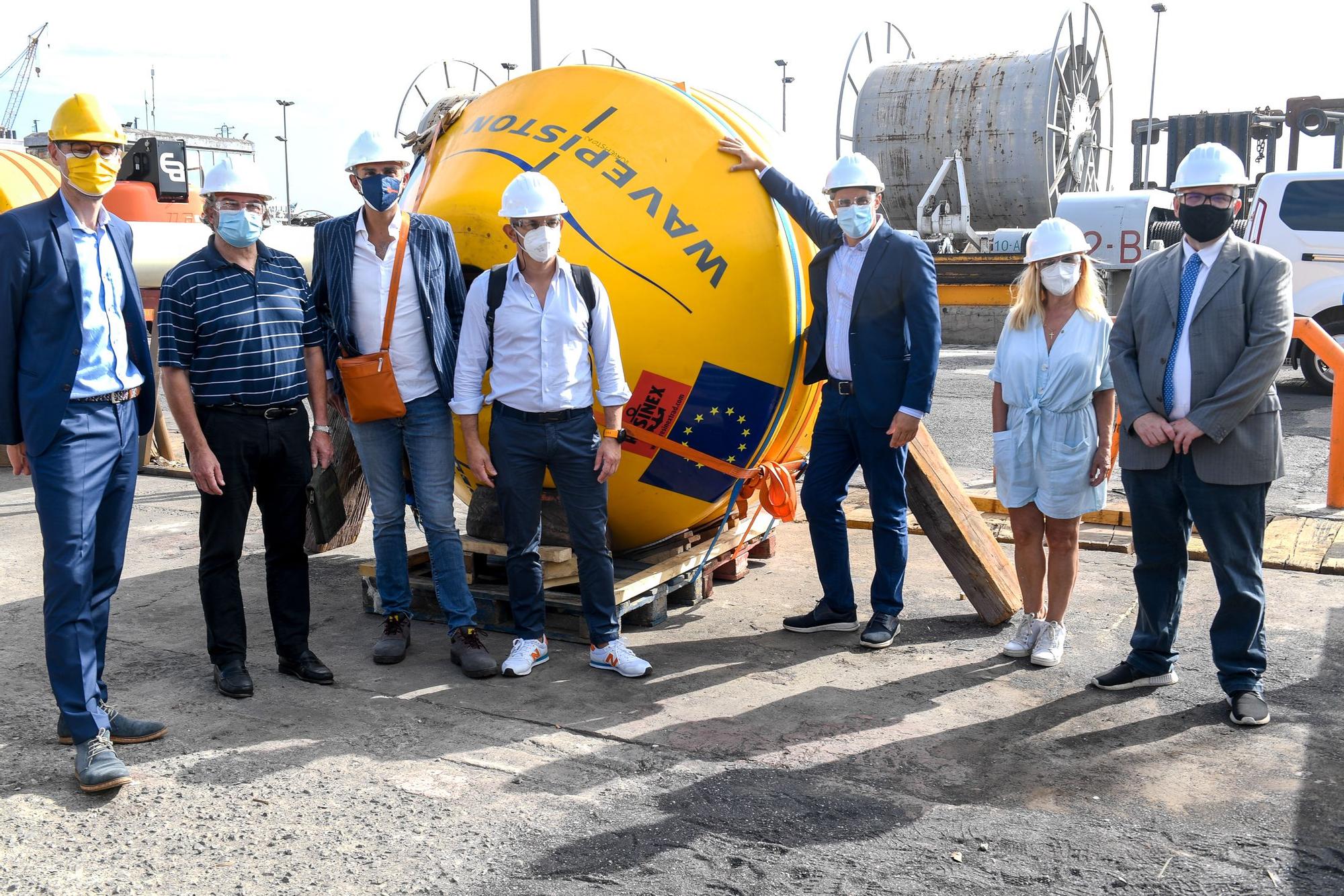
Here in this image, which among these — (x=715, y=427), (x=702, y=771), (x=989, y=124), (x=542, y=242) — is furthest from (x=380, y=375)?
(x=989, y=124)

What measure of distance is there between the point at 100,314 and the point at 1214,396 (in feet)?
13.0

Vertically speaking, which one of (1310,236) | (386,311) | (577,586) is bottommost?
(577,586)

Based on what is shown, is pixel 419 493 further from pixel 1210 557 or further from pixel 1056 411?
pixel 1210 557

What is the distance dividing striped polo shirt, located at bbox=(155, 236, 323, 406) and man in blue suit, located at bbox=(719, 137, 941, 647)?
2048mm

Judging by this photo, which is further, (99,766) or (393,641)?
(393,641)

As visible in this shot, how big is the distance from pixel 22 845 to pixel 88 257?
1.88 m

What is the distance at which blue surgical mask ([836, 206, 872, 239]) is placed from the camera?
5234 millimetres

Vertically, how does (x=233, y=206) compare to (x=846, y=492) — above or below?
above

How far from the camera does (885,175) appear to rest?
96.9ft

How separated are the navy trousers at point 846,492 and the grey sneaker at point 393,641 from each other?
1.90 meters

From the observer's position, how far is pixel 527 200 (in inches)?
182

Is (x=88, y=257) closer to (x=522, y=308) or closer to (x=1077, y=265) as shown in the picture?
(x=522, y=308)

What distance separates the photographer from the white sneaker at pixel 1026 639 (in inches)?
207

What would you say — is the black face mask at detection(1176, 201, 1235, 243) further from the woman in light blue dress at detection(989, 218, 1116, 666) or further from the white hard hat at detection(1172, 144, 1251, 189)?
the woman in light blue dress at detection(989, 218, 1116, 666)
